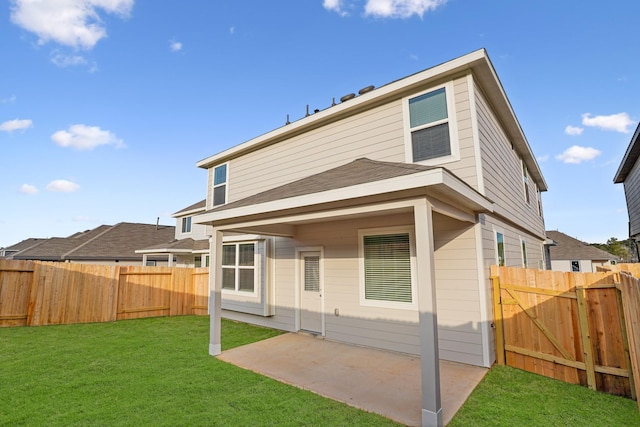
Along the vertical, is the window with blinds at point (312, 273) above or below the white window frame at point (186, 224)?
Answer: below

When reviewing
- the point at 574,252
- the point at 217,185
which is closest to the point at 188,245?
the point at 217,185

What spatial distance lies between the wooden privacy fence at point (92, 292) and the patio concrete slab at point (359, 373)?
5.30 meters

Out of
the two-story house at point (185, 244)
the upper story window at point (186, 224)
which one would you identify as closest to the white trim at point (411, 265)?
the two-story house at point (185, 244)

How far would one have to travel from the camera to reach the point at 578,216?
27859 mm

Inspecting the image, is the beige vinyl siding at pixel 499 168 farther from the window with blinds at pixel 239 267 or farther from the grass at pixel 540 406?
the window with blinds at pixel 239 267

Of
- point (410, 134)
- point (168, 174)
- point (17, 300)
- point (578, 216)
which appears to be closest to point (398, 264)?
point (410, 134)

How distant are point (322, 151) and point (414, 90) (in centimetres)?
254

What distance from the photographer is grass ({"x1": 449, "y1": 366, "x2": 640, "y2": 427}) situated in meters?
3.19

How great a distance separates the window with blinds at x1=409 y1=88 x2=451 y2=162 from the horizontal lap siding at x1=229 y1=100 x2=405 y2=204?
11.0 inches

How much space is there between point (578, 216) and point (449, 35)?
2895 centimetres

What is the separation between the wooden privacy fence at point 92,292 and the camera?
7836 millimetres

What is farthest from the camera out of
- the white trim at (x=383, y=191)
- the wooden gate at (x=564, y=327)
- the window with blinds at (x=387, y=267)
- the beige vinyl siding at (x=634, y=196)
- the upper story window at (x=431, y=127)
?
the beige vinyl siding at (x=634, y=196)

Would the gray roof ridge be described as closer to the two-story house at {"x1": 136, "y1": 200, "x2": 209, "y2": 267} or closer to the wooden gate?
the two-story house at {"x1": 136, "y1": 200, "x2": 209, "y2": 267}

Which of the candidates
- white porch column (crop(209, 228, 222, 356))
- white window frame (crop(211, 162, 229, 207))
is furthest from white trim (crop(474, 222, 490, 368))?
white window frame (crop(211, 162, 229, 207))
